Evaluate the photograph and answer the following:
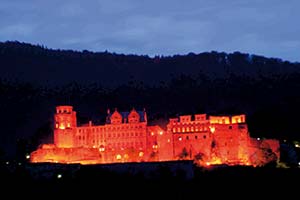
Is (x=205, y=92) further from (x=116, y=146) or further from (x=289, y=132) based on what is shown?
(x=116, y=146)

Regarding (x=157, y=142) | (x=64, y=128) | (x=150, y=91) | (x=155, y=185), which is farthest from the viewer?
(x=150, y=91)

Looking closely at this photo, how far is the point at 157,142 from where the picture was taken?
168 ft

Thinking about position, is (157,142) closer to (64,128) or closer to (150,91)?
(64,128)

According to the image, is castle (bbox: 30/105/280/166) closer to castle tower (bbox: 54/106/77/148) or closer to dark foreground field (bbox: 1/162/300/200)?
castle tower (bbox: 54/106/77/148)

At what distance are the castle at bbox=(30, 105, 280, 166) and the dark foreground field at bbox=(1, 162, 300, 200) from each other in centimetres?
279

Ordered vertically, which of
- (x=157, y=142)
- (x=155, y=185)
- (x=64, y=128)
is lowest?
(x=155, y=185)

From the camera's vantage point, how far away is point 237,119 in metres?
50.8

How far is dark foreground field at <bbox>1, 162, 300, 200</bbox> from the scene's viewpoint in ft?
133

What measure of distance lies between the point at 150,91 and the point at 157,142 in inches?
1188

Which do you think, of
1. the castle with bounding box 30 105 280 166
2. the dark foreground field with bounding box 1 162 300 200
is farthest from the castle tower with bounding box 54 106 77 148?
the dark foreground field with bounding box 1 162 300 200

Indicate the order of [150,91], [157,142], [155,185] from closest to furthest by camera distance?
[155,185]
[157,142]
[150,91]

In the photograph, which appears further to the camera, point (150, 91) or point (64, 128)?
point (150, 91)

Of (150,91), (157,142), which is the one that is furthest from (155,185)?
(150,91)

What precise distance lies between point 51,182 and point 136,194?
5178 mm
